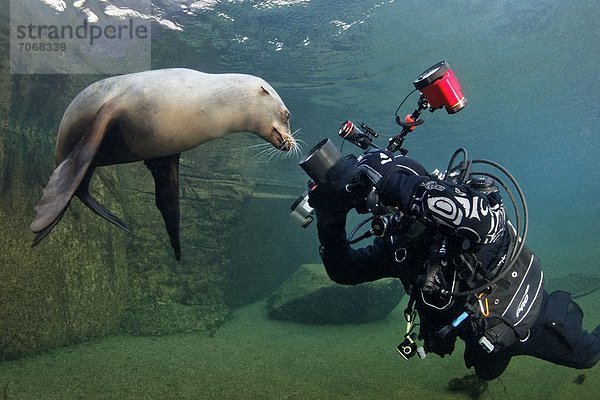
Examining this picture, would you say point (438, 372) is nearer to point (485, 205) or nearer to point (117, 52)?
point (485, 205)

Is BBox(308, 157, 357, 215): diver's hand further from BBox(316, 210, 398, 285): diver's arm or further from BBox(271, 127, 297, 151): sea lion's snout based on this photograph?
BBox(271, 127, 297, 151): sea lion's snout

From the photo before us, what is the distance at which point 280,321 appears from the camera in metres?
8.49

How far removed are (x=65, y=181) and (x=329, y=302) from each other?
641 cm

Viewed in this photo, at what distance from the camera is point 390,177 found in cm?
241

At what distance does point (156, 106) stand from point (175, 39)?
7.80 m

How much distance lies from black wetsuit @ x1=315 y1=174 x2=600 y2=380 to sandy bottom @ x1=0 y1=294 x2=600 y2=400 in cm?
127

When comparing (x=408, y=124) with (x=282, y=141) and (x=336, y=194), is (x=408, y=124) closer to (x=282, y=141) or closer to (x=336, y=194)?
(x=336, y=194)

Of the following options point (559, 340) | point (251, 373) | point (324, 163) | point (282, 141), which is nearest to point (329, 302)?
point (251, 373)

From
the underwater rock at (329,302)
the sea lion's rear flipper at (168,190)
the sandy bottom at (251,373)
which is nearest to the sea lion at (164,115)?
the sea lion's rear flipper at (168,190)

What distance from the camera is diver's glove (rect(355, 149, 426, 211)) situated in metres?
2.37

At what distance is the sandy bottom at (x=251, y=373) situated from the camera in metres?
4.31

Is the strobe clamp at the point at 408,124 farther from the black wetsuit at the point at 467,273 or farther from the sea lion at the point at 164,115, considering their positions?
the sea lion at the point at 164,115

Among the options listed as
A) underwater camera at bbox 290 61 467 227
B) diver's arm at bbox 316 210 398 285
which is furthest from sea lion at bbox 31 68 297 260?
underwater camera at bbox 290 61 467 227

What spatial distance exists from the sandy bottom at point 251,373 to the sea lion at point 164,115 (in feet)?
6.37
